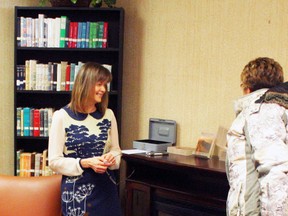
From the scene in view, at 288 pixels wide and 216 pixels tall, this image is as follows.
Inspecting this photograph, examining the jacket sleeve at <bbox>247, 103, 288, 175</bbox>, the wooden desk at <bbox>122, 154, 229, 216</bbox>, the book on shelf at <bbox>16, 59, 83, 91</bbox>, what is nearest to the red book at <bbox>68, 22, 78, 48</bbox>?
the book on shelf at <bbox>16, 59, 83, 91</bbox>

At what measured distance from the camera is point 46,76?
12.9 feet

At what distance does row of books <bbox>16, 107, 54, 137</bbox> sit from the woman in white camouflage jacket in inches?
84.5

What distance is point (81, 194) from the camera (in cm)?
255

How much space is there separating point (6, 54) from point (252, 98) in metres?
2.75

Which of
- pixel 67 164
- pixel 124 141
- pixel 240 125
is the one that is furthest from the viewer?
pixel 124 141

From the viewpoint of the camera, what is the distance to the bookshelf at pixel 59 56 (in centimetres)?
389

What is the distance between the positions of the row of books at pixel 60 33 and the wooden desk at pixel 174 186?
106 centimetres

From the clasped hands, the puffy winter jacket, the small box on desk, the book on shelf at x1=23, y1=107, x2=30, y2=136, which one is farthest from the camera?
the book on shelf at x1=23, y1=107, x2=30, y2=136

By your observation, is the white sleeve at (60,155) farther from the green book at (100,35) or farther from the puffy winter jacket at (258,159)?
the green book at (100,35)

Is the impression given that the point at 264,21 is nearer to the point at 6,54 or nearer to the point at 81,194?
the point at 81,194

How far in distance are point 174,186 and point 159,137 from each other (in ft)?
2.19

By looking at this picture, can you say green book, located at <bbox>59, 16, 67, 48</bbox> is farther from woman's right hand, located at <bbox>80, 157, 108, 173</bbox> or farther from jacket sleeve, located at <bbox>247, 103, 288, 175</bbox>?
jacket sleeve, located at <bbox>247, 103, 288, 175</bbox>

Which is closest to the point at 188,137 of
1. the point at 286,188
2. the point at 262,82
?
the point at 262,82

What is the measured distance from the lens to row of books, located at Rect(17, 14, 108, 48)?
3859 mm
